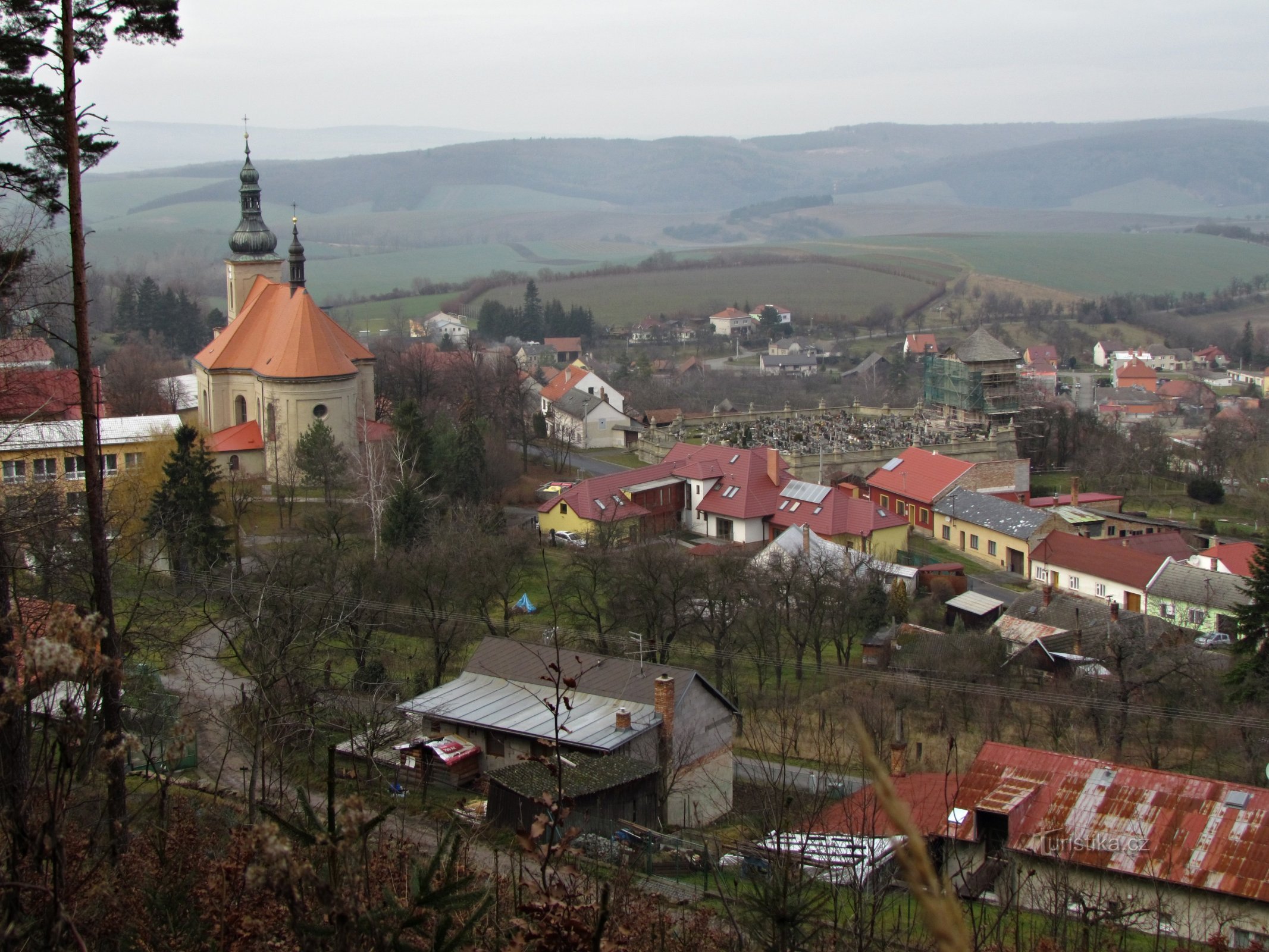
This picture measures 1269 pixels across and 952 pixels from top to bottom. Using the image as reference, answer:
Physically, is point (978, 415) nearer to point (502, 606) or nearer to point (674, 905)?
point (502, 606)

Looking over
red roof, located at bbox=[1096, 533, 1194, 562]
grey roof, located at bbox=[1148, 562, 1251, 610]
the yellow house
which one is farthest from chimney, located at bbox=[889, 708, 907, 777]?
red roof, located at bbox=[1096, 533, 1194, 562]

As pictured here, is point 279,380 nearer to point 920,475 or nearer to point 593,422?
point 593,422

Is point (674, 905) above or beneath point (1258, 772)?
above

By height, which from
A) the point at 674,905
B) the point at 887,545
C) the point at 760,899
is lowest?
the point at 887,545

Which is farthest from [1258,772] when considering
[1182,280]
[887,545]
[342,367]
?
[1182,280]

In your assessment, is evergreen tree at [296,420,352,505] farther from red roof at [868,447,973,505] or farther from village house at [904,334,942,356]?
village house at [904,334,942,356]

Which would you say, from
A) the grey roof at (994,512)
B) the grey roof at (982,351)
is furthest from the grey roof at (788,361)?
the grey roof at (994,512)
